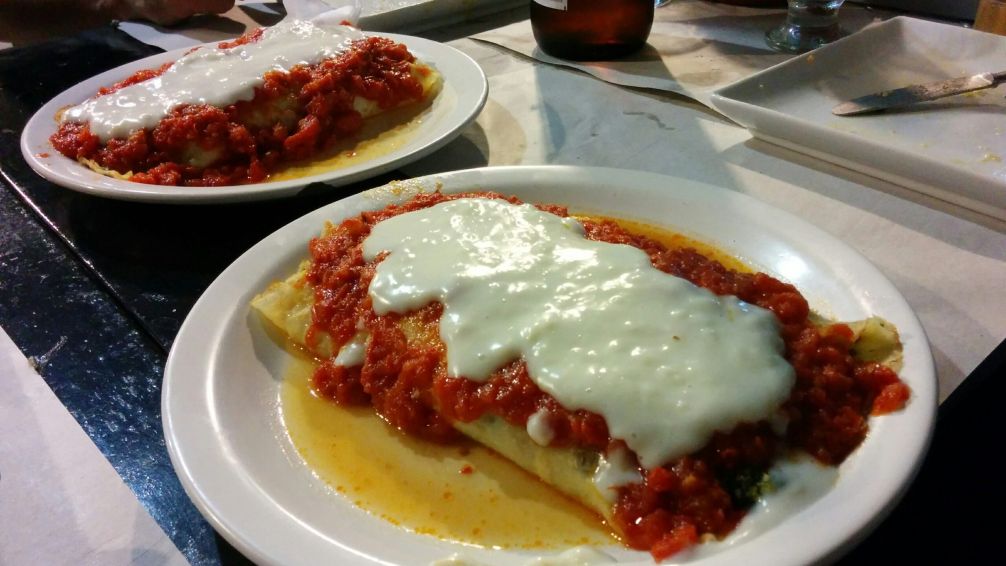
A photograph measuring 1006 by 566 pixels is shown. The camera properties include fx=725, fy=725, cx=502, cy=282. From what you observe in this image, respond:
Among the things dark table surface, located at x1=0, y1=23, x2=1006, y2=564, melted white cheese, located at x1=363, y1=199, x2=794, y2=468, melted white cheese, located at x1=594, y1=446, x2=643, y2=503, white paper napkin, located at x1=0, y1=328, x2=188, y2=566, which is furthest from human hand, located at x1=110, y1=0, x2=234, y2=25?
melted white cheese, located at x1=594, y1=446, x2=643, y2=503

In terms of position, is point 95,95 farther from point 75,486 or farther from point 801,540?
point 801,540

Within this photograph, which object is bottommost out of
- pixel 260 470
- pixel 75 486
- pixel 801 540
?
pixel 75 486

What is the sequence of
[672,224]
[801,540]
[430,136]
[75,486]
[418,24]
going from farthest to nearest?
[418,24] → [430,136] → [672,224] → [75,486] → [801,540]

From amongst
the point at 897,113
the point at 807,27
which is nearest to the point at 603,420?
the point at 897,113

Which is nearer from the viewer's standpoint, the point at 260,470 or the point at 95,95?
the point at 260,470

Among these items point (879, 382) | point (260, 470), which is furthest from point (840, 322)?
point (260, 470)

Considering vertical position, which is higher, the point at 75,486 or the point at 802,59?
the point at 802,59
